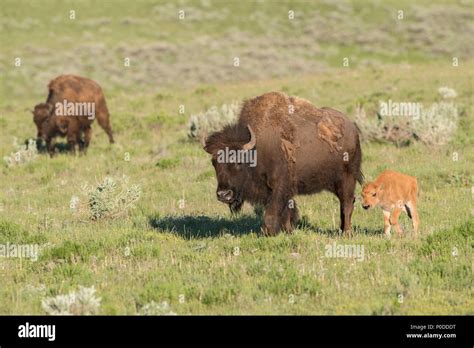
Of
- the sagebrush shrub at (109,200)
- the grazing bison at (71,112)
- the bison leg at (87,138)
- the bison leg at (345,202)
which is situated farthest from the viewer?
the bison leg at (87,138)

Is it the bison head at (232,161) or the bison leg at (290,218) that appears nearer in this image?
the bison head at (232,161)

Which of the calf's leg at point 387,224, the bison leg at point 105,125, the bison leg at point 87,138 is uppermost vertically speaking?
the bison leg at point 105,125

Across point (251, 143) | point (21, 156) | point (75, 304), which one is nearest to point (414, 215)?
point (251, 143)

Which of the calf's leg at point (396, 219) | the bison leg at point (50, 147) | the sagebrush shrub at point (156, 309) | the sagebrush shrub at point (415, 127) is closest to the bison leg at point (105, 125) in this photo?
the bison leg at point (50, 147)

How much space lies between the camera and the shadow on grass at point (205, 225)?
35.4 feet

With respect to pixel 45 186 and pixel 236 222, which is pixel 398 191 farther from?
pixel 45 186

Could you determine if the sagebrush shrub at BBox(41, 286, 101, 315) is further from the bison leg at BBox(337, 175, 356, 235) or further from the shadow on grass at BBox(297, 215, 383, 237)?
the bison leg at BBox(337, 175, 356, 235)

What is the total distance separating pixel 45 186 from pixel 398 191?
866 cm

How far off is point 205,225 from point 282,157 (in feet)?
6.55

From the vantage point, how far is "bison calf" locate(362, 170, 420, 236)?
32.8 feet

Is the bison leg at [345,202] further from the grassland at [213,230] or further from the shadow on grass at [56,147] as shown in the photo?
the shadow on grass at [56,147]

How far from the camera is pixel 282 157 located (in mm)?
10172

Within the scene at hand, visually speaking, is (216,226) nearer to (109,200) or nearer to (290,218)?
(290,218)

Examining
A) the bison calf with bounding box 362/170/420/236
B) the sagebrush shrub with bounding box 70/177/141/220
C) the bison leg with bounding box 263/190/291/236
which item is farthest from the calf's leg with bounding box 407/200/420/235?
the sagebrush shrub with bounding box 70/177/141/220
